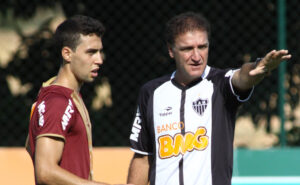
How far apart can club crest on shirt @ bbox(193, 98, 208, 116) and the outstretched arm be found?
246mm

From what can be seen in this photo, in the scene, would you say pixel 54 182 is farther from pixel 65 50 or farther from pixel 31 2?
pixel 31 2

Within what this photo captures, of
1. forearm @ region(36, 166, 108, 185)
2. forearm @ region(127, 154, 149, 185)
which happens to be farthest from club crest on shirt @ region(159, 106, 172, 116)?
forearm @ region(36, 166, 108, 185)

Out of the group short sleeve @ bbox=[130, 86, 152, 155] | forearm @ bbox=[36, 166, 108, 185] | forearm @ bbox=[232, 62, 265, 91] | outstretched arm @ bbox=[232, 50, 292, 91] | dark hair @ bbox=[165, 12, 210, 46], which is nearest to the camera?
forearm @ bbox=[36, 166, 108, 185]

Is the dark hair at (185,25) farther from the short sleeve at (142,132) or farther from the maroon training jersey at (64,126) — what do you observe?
the maroon training jersey at (64,126)

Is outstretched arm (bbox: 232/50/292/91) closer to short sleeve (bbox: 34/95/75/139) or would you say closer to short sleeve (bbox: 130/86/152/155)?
short sleeve (bbox: 130/86/152/155)

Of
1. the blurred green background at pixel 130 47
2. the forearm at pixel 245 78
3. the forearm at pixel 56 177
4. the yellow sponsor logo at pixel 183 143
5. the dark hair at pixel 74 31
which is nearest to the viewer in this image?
the forearm at pixel 56 177

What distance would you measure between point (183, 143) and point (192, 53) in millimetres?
549

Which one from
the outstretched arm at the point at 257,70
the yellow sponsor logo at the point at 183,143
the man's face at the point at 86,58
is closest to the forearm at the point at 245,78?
the outstretched arm at the point at 257,70

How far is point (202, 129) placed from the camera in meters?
3.86

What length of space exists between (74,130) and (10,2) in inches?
133

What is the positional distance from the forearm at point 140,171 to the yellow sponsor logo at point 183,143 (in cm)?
25

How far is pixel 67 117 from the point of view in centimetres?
338

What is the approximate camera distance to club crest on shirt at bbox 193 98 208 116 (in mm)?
3889

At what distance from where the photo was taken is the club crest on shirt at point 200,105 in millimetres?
3889
